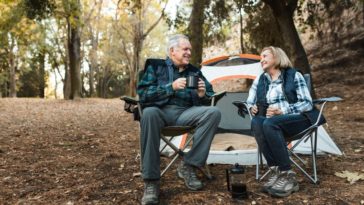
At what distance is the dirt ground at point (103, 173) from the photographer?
9.47 ft

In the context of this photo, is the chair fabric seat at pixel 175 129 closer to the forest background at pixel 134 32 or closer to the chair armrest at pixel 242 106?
the chair armrest at pixel 242 106

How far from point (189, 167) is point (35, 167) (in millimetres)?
1775

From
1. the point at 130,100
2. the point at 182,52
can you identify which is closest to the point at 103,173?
the point at 130,100

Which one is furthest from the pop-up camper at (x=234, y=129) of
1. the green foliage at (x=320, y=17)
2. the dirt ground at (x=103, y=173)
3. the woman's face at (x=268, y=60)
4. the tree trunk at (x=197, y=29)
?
the green foliage at (x=320, y=17)

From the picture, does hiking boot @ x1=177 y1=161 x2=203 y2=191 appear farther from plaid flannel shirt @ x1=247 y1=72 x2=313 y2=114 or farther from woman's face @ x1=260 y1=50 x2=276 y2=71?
woman's face @ x1=260 y1=50 x2=276 y2=71

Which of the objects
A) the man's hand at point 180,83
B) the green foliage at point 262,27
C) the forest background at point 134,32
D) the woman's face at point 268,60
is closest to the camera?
the man's hand at point 180,83

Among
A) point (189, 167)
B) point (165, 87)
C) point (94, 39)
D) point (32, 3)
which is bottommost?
point (189, 167)

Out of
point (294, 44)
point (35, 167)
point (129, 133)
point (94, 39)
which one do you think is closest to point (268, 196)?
point (35, 167)

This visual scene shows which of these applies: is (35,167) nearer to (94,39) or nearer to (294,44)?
(294,44)

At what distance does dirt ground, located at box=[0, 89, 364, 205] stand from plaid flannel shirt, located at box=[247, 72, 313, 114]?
63cm

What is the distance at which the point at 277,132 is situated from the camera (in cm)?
294

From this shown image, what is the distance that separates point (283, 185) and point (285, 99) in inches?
29.5

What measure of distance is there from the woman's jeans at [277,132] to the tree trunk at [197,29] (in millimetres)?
5639

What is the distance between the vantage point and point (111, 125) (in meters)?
7.61
